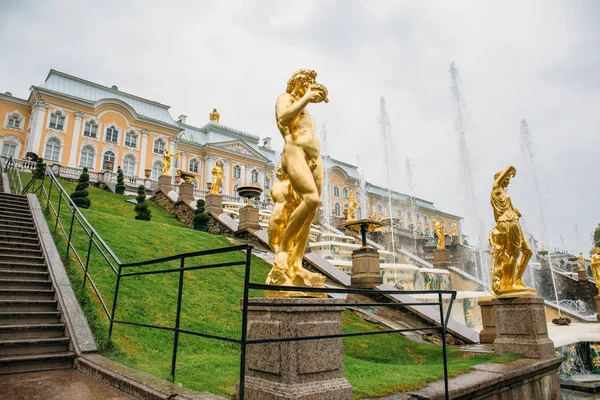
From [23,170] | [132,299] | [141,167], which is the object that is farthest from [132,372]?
[141,167]

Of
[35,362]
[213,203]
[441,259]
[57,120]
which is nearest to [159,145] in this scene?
[57,120]

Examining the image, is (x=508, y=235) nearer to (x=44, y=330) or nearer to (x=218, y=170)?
(x=44, y=330)

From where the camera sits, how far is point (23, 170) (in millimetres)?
27609

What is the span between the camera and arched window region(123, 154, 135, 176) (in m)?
43.5

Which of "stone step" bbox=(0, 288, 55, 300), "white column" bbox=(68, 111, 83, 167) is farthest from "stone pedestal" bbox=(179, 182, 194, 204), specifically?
"white column" bbox=(68, 111, 83, 167)

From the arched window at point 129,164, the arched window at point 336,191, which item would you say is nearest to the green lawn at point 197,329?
the arched window at point 129,164

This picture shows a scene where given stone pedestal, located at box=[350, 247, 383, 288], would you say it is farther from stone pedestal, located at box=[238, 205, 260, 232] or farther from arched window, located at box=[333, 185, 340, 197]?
arched window, located at box=[333, 185, 340, 197]

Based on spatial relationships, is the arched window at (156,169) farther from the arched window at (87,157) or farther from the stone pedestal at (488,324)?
the stone pedestal at (488,324)

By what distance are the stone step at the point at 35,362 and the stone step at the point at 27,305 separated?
1300mm

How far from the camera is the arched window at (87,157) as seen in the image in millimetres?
40441

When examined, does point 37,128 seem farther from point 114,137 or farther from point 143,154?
point 143,154

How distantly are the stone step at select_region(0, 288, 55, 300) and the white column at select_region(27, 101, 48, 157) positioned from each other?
122 feet

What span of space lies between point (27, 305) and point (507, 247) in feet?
28.7

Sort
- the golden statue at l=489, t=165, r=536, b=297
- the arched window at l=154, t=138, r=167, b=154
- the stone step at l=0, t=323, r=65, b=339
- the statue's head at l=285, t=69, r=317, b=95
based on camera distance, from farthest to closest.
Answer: the arched window at l=154, t=138, r=167, b=154 → the golden statue at l=489, t=165, r=536, b=297 → the stone step at l=0, t=323, r=65, b=339 → the statue's head at l=285, t=69, r=317, b=95
